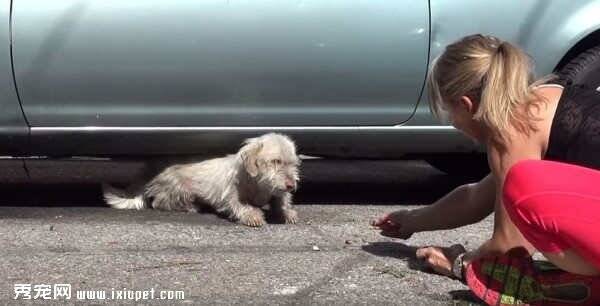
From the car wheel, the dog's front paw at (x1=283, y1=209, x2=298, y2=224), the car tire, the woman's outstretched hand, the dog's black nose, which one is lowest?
the car wheel

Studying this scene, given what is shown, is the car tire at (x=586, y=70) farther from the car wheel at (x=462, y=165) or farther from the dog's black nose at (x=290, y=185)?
the dog's black nose at (x=290, y=185)

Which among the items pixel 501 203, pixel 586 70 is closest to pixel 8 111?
pixel 501 203

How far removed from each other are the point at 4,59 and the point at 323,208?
5.89ft

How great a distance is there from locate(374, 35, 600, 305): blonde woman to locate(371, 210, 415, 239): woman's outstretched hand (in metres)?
0.58

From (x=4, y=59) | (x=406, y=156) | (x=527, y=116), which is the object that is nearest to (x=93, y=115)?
(x=4, y=59)

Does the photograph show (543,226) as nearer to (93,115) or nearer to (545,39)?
(545,39)

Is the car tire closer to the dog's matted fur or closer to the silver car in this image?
the silver car

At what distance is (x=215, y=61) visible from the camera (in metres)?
4.62

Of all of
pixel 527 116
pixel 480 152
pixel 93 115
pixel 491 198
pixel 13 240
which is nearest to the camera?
pixel 527 116

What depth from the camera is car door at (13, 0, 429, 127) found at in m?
4.53

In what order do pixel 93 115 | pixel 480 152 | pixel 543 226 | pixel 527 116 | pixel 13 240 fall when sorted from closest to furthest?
pixel 543 226 → pixel 527 116 → pixel 13 240 → pixel 93 115 → pixel 480 152

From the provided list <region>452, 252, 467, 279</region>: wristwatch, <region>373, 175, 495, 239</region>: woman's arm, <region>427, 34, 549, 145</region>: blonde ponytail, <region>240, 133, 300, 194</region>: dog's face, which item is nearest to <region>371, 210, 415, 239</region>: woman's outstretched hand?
<region>373, 175, 495, 239</region>: woman's arm

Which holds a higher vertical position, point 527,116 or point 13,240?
point 527,116

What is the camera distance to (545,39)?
4746mm
